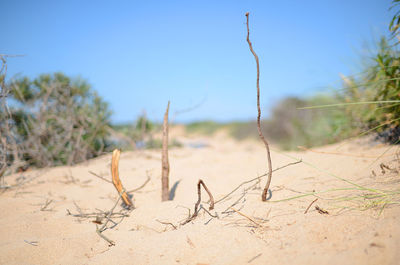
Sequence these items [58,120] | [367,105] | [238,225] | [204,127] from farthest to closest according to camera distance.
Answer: [204,127]
[58,120]
[367,105]
[238,225]

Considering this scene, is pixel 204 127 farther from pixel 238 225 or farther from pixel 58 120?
pixel 238 225

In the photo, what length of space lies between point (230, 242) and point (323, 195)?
770mm

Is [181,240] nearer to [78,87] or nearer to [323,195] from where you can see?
[323,195]

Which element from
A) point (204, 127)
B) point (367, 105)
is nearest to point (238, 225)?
point (367, 105)

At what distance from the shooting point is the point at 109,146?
14.6 ft

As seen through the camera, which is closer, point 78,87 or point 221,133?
point 78,87

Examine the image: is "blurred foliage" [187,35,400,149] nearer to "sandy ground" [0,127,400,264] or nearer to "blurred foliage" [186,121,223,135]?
"sandy ground" [0,127,400,264]

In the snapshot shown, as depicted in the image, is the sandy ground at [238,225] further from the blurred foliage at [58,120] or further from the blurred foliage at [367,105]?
the blurred foliage at [58,120]

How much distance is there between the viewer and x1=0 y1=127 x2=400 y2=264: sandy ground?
103cm

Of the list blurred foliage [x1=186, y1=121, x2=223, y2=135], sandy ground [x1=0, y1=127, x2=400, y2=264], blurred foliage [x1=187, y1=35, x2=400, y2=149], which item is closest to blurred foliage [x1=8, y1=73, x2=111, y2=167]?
sandy ground [x1=0, y1=127, x2=400, y2=264]

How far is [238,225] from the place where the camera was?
1.33 metres

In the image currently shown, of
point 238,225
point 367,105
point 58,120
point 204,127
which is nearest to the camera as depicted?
point 238,225

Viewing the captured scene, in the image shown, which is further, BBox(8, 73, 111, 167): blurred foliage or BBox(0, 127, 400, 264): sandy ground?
BBox(8, 73, 111, 167): blurred foliage

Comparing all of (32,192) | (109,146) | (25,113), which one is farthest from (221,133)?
(32,192)
